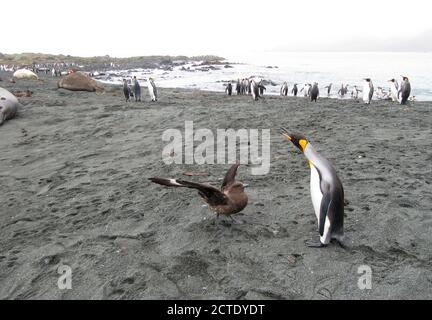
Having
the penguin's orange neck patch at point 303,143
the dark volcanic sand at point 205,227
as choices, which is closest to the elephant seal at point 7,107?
the dark volcanic sand at point 205,227

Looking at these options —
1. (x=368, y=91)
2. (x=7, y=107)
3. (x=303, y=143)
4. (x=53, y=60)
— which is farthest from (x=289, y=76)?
(x=303, y=143)

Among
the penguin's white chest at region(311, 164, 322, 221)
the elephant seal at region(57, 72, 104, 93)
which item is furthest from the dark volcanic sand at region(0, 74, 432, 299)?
the elephant seal at region(57, 72, 104, 93)

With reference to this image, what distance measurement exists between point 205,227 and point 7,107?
33.7 ft

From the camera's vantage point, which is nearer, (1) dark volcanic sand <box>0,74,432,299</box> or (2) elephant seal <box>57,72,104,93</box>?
(1) dark volcanic sand <box>0,74,432,299</box>

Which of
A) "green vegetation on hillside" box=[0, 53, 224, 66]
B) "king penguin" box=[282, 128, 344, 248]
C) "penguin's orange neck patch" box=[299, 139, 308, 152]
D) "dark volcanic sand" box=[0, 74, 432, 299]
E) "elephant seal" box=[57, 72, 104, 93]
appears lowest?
"dark volcanic sand" box=[0, 74, 432, 299]

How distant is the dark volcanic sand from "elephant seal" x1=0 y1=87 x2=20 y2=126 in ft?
12.0

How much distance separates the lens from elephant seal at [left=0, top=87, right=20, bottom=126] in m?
11.4

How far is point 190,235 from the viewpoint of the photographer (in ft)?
13.9

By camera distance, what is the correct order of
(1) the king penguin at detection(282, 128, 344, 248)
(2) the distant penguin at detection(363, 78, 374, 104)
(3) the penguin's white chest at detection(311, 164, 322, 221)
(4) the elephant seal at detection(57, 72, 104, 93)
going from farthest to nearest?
(4) the elephant seal at detection(57, 72, 104, 93) < (2) the distant penguin at detection(363, 78, 374, 104) < (3) the penguin's white chest at detection(311, 164, 322, 221) < (1) the king penguin at detection(282, 128, 344, 248)

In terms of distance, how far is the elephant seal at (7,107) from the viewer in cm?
1144

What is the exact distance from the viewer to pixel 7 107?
38.2ft

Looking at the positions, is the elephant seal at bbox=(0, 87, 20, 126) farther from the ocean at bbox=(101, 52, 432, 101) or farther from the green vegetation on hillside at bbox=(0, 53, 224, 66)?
the green vegetation on hillside at bbox=(0, 53, 224, 66)

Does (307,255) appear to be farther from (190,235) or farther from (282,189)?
(282,189)
